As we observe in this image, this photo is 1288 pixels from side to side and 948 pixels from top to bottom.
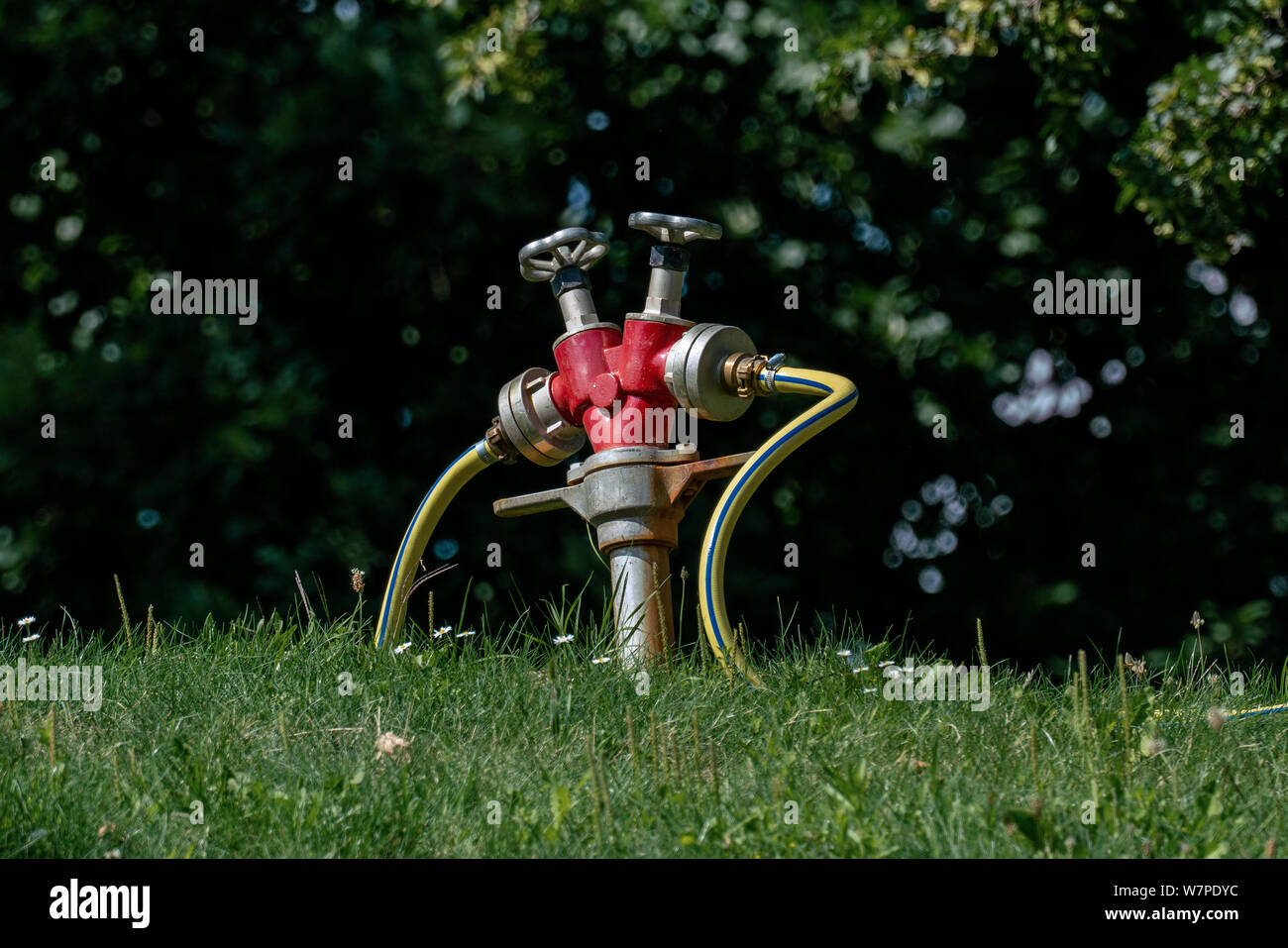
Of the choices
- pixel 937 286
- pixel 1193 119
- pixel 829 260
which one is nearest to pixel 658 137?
pixel 829 260

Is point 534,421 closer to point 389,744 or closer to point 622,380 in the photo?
point 622,380

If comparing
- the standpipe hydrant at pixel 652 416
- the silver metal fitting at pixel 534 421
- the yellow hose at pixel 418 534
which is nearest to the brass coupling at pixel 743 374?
the standpipe hydrant at pixel 652 416

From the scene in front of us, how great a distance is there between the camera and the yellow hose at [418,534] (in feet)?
14.8

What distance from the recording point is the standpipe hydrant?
3994 millimetres

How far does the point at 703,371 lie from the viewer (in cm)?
398

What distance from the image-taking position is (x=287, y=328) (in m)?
9.26

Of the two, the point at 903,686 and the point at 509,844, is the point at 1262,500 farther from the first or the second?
the point at 509,844

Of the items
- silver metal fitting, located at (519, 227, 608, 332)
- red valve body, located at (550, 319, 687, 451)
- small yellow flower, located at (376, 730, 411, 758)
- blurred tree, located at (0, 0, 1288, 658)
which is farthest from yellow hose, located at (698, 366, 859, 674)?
blurred tree, located at (0, 0, 1288, 658)

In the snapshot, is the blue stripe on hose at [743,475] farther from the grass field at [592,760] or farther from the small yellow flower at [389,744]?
the small yellow flower at [389,744]

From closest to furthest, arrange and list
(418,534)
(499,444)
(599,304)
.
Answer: (499,444) → (418,534) → (599,304)

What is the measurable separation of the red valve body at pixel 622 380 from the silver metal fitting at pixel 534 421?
0.12 metres

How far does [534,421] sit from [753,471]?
700mm

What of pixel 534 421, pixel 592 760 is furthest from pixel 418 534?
pixel 592 760

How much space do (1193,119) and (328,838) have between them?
16.8ft
